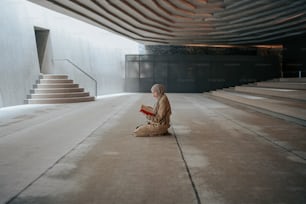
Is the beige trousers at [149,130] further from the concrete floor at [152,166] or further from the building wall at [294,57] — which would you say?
the building wall at [294,57]

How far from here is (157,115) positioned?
602 cm

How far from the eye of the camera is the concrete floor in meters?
2.88

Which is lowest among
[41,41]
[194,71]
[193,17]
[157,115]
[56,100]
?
[56,100]

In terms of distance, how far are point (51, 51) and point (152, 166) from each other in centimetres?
1449

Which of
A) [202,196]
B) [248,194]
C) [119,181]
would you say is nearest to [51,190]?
[119,181]

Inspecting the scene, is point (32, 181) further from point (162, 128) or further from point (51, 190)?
point (162, 128)

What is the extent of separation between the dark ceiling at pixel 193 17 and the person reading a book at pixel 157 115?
8389 millimetres

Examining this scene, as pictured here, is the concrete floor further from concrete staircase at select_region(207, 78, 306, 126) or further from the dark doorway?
the dark doorway

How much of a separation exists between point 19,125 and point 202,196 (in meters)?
5.92

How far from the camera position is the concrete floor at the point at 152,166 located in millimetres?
2883

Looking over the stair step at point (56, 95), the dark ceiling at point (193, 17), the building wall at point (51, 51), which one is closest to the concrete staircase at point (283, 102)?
the dark ceiling at point (193, 17)

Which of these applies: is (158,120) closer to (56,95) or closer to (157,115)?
(157,115)

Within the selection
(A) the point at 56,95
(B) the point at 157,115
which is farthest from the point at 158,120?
(A) the point at 56,95

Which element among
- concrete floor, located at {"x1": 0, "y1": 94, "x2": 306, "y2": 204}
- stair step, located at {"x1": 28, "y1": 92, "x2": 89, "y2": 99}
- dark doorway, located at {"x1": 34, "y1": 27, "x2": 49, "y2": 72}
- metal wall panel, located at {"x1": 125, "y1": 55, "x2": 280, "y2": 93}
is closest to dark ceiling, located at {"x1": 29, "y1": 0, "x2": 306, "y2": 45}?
dark doorway, located at {"x1": 34, "y1": 27, "x2": 49, "y2": 72}
